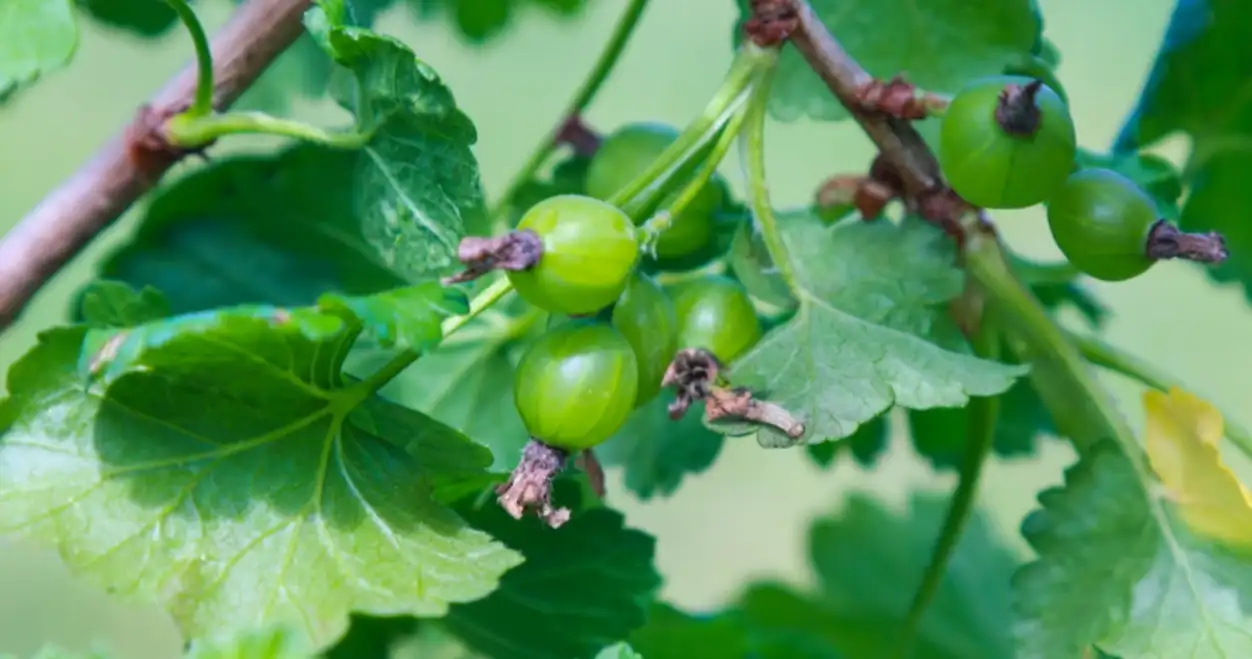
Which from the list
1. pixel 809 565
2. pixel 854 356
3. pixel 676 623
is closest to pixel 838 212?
pixel 854 356

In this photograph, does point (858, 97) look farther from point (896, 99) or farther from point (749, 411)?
point (749, 411)

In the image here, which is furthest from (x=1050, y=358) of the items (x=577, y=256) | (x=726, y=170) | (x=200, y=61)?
(x=726, y=170)

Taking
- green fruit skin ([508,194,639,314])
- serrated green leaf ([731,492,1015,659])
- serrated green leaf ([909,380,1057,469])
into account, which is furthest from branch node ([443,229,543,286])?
serrated green leaf ([731,492,1015,659])

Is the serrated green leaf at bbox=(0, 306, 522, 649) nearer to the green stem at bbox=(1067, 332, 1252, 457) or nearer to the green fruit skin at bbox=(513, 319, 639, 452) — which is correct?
the green fruit skin at bbox=(513, 319, 639, 452)

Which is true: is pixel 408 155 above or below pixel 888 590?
above

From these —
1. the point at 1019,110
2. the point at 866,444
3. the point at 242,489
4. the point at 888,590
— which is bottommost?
the point at 888,590

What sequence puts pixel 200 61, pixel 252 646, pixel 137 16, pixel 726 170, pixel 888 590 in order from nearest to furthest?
pixel 252 646 → pixel 200 61 → pixel 137 16 → pixel 888 590 → pixel 726 170
